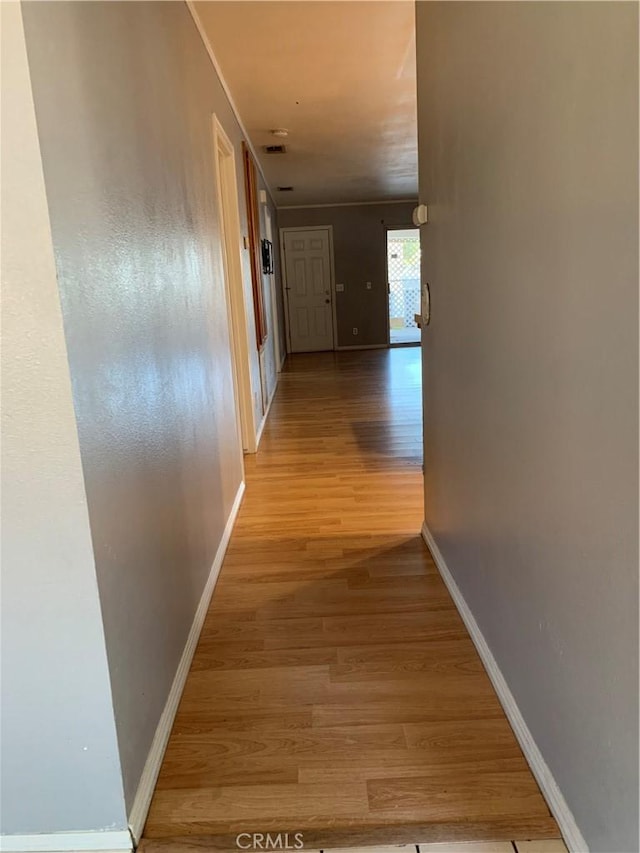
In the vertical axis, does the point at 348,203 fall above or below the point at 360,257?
above

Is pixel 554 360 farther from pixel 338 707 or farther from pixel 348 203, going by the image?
pixel 348 203

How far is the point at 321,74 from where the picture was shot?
3570 millimetres

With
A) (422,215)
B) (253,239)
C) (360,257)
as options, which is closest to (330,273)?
(360,257)

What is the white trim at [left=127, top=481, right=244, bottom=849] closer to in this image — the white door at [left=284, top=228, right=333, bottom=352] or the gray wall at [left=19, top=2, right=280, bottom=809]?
the gray wall at [left=19, top=2, right=280, bottom=809]

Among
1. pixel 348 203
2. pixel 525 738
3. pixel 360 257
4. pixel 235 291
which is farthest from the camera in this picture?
pixel 360 257

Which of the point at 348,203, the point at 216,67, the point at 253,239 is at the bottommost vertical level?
the point at 253,239

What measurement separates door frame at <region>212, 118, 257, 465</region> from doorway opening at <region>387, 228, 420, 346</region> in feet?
25.0

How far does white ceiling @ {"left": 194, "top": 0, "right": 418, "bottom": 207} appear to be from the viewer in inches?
110

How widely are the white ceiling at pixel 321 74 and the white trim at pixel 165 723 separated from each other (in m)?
2.42

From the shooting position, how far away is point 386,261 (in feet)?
32.5

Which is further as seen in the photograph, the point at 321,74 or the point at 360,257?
the point at 360,257

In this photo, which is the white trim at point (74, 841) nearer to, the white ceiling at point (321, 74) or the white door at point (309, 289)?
the white ceiling at point (321, 74)

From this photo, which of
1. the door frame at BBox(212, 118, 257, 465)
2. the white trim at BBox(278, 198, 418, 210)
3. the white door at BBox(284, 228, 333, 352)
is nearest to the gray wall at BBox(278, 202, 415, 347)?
the white trim at BBox(278, 198, 418, 210)

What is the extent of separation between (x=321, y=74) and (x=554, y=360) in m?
3.04
